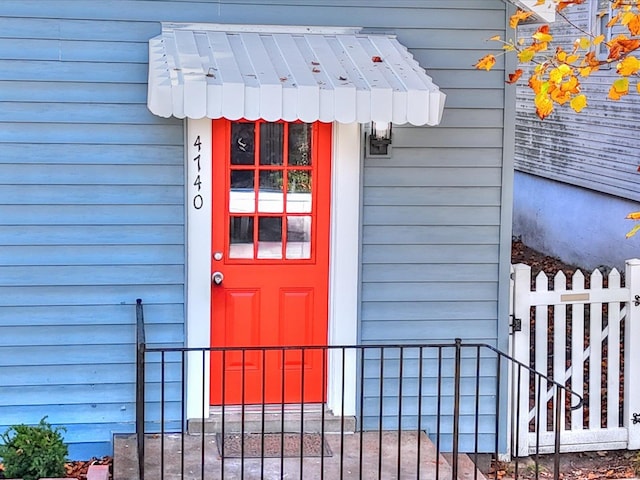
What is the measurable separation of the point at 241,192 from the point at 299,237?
1.54 ft

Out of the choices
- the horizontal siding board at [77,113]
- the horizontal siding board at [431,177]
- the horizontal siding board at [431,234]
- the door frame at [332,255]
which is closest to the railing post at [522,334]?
the horizontal siding board at [431,234]

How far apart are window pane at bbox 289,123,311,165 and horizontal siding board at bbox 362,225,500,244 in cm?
59

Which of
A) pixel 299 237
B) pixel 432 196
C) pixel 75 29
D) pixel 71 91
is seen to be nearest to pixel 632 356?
pixel 432 196

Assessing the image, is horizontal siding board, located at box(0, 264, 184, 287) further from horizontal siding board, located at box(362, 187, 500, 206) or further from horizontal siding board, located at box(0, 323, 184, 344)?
horizontal siding board, located at box(362, 187, 500, 206)

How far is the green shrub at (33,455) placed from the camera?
530cm

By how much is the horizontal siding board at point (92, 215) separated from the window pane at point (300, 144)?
776 millimetres

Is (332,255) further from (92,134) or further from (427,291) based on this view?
(92,134)

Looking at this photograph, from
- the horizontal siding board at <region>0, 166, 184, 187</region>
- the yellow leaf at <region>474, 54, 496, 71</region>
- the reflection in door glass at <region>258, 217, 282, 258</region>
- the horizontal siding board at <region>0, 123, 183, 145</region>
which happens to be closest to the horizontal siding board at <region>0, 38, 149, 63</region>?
the horizontal siding board at <region>0, 123, 183, 145</region>

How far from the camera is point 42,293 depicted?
5.97m

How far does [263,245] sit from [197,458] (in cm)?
138

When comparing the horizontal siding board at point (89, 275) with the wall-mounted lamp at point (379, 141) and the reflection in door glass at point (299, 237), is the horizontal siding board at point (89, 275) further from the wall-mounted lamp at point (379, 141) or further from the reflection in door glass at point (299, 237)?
the wall-mounted lamp at point (379, 141)

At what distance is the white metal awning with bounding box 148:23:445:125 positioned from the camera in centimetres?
522

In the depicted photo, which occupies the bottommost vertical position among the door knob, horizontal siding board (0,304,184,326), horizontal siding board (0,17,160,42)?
horizontal siding board (0,304,184,326)

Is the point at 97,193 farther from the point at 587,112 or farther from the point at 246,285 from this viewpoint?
the point at 587,112
